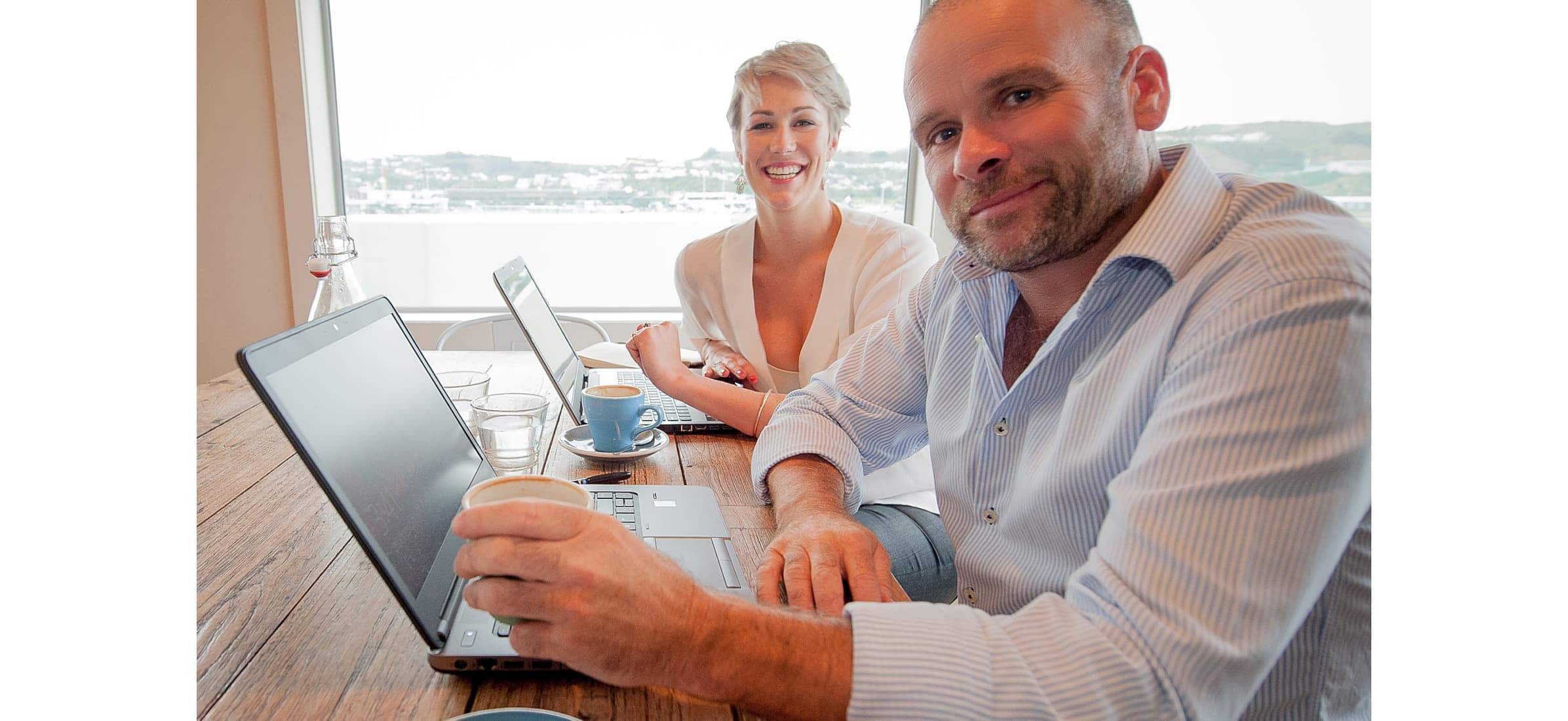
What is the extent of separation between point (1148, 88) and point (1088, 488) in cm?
47

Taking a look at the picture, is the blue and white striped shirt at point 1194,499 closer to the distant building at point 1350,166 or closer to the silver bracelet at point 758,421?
the distant building at point 1350,166

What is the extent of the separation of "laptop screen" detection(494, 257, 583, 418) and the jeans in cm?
54

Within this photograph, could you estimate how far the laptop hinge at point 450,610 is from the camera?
2.38 ft

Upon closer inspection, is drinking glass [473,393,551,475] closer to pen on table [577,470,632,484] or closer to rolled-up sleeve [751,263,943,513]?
pen on table [577,470,632,484]

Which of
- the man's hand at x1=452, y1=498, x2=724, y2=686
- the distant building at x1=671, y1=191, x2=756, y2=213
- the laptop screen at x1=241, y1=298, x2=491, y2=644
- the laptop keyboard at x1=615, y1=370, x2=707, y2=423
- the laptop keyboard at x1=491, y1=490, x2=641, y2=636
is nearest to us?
the man's hand at x1=452, y1=498, x2=724, y2=686

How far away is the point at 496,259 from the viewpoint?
394 cm

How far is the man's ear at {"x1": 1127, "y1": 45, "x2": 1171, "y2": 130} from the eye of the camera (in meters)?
0.96

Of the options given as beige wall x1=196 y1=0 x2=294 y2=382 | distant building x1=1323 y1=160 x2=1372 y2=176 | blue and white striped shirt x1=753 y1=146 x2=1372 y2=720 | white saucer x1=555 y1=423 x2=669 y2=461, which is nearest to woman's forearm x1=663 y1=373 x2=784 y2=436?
white saucer x1=555 y1=423 x2=669 y2=461

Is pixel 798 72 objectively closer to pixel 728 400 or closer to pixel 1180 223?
pixel 728 400

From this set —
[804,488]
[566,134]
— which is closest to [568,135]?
[566,134]

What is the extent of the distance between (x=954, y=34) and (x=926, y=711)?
27.1 inches

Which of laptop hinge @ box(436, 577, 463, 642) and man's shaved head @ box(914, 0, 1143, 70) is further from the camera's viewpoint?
man's shaved head @ box(914, 0, 1143, 70)

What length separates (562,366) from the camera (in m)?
1.75
